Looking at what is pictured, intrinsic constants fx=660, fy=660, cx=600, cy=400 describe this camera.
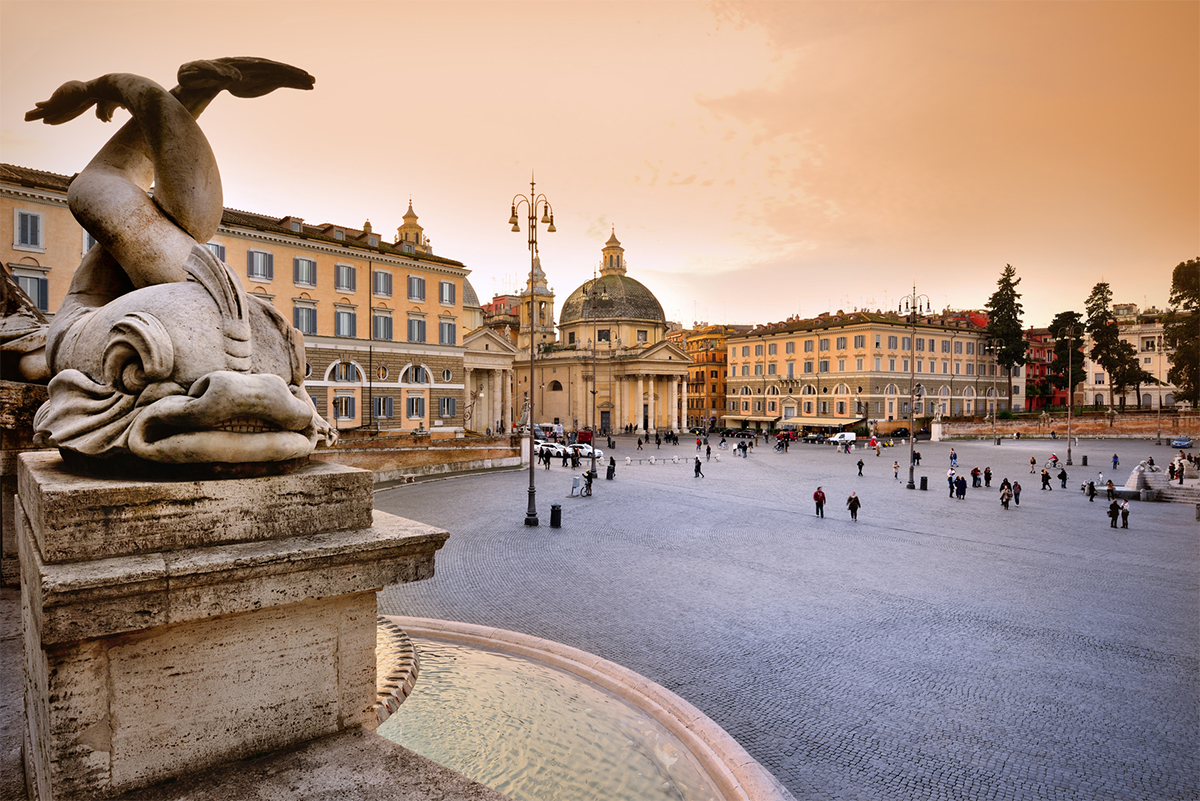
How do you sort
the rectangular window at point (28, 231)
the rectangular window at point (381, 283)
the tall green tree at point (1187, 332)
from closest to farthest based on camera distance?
the rectangular window at point (28, 231)
the rectangular window at point (381, 283)
the tall green tree at point (1187, 332)

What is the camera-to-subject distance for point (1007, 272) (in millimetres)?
68500

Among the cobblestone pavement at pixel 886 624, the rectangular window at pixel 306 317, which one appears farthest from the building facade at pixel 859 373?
the rectangular window at pixel 306 317

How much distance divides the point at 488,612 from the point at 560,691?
15.8 feet

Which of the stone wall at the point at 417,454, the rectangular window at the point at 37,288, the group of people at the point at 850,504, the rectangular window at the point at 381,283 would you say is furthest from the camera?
the rectangular window at the point at 381,283

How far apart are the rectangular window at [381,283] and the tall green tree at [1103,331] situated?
218 feet

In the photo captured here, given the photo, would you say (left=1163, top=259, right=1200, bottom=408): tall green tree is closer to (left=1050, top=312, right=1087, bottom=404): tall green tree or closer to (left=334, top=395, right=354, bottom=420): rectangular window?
(left=1050, top=312, right=1087, bottom=404): tall green tree

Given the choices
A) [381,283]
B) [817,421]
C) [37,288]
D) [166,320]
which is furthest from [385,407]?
[817,421]

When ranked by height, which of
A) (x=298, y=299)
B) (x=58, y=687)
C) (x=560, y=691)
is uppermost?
(x=298, y=299)

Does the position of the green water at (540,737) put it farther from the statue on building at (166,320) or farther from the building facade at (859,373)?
the building facade at (859,373)

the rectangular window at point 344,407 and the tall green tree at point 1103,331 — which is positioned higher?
the tall green tree at point 1103,331

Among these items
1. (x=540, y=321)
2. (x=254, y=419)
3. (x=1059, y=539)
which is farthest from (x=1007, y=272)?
(x=254, y=419)

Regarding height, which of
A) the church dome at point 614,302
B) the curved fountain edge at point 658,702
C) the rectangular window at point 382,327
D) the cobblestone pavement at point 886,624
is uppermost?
the church dome at point 614,302

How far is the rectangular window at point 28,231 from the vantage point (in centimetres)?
2697

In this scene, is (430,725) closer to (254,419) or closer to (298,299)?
(254,419)
